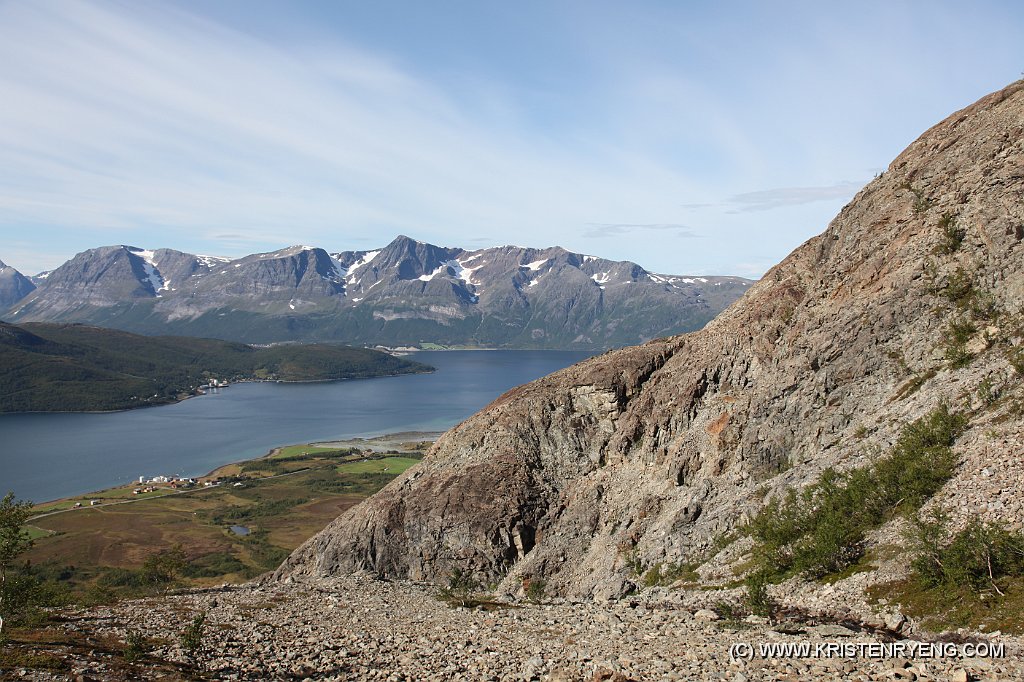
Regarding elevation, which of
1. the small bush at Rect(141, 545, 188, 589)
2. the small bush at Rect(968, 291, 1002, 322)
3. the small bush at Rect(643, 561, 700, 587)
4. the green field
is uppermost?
the small bush at Rect(968, 291, 1002, 322)

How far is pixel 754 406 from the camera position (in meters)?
42.6

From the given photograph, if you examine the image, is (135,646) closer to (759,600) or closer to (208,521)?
(759,600)

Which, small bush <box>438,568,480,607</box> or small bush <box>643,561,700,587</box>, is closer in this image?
small bush <box>643,561,700,587</box>

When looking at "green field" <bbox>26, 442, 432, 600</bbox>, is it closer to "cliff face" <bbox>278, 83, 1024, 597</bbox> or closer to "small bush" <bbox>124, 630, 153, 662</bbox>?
"cliff face" <bbox>278, 83, 1024, 597</bbox>

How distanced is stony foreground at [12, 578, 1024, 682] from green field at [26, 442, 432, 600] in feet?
185

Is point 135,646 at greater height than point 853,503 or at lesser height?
lesser

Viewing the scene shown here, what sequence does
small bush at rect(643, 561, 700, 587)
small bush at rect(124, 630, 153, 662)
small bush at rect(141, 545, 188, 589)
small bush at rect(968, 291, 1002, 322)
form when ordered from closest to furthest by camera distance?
1. small bush at rect(124, 630, 153, 662)
2. small bush at rect(643, 561, 700, 587)
3. small bush at rect(968, 291, 1002, 322)
4. small bush at rect(141, 545, 188, 589)

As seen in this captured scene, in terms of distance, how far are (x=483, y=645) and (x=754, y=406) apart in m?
25.3

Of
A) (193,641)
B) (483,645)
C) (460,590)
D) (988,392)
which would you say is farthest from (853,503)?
(193,641)

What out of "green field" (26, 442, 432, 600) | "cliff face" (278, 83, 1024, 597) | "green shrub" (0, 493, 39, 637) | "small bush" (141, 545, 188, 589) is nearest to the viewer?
"green shrub" (0, 493, 39, 637)

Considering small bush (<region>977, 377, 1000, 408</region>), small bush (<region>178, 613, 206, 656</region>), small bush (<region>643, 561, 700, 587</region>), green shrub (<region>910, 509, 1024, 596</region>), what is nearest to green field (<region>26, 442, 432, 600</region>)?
small bush (<region>178, 613, 206, 656</region>)

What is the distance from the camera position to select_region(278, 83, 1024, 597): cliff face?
35.5 meters

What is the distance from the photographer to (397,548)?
165 ft

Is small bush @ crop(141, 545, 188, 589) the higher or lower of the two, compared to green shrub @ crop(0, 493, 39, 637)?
lower
